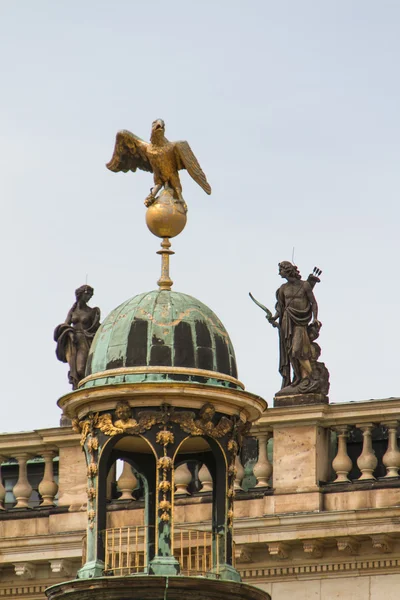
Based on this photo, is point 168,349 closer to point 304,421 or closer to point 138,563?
point 138,563

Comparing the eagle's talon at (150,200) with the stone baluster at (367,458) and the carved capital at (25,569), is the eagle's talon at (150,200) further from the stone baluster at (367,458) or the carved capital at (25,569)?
the carved capital at (25,569)

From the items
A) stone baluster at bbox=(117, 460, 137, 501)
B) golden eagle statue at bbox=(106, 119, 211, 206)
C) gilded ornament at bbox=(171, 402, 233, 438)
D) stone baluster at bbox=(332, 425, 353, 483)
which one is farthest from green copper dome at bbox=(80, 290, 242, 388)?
stone baluster at bbox=(117, 460, 137, 501)

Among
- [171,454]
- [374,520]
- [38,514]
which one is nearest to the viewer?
[171,454]

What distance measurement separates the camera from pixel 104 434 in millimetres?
28719

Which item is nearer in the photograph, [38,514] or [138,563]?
[138,563]

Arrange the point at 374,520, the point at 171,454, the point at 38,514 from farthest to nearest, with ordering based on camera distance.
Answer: the point at 38,514 < the point at 374,520 < the point at 171,454

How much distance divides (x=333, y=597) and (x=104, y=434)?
37.1 ft

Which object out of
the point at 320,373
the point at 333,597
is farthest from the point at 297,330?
the point at 333,597

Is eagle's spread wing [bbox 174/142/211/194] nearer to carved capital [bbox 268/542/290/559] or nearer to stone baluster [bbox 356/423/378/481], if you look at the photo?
stone baluster [bbox 356/423/378/481]

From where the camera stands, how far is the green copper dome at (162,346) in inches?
1125

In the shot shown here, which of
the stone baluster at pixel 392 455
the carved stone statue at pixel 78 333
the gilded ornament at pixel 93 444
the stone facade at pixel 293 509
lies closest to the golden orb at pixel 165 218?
the gilded ornament at pixel 93 444

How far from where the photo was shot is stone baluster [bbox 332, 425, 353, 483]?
39.8m

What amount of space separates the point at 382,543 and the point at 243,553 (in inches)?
76.0

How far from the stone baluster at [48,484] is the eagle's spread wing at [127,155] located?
1170cm
